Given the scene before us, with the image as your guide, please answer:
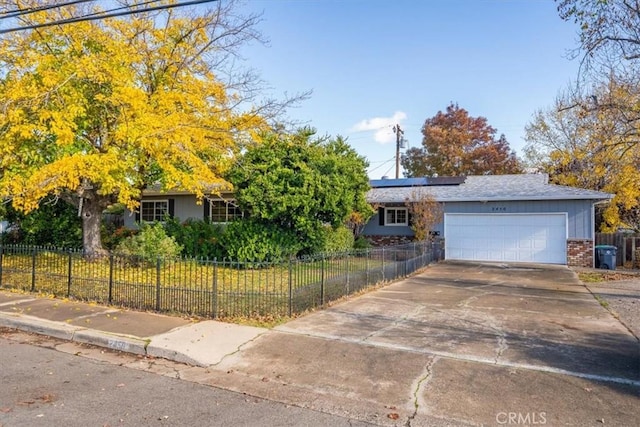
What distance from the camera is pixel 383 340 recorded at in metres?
Answer: 6.89

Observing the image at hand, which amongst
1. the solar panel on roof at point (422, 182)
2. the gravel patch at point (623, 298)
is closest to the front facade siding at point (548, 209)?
the solar panel on roof at point (422, 182)

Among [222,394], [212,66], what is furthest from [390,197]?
[222,394]

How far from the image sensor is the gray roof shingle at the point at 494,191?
18.2m

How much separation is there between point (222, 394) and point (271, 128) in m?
10.5

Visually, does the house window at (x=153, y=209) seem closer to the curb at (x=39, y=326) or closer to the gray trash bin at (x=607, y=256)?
the curb at (x=39, y=326)

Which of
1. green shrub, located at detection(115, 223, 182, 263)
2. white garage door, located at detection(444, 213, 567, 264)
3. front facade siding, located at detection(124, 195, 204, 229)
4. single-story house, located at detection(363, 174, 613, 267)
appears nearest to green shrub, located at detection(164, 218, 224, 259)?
green shrub, located at detection(115, 223, 182, 263)

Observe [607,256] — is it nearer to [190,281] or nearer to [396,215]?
[396,215]

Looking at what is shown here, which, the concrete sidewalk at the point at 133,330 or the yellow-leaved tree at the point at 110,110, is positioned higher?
the yellow-leaved tree at the point at 110,110

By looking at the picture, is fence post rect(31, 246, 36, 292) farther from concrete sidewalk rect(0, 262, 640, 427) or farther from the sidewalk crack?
the sidewalk crack

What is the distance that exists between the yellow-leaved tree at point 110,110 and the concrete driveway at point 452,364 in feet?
19.4

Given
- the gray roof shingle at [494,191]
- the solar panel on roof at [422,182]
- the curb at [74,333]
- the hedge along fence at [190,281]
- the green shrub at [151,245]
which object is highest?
the solar panel on roof at [422,182]

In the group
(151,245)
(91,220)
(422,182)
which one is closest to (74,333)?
(151,245)

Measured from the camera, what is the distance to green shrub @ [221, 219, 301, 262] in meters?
→ 13.6

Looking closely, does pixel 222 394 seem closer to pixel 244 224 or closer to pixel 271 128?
pixel 244 224
